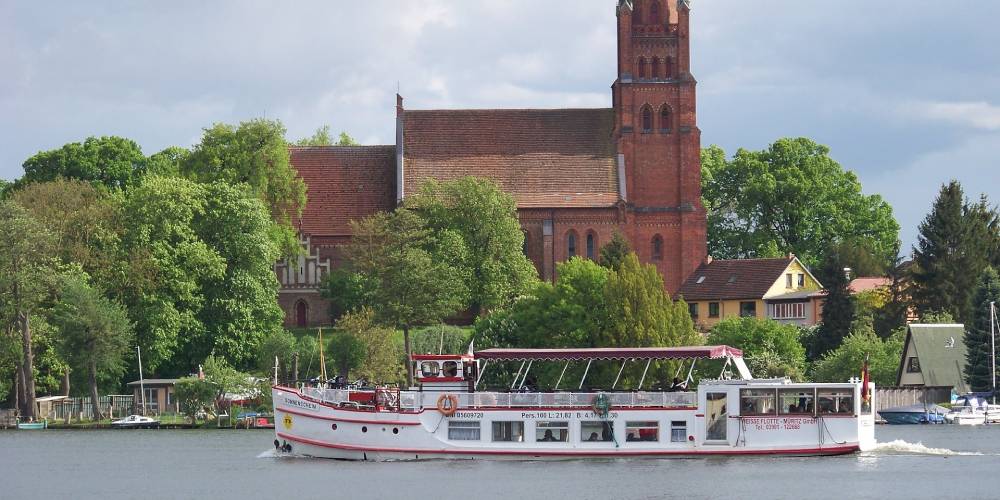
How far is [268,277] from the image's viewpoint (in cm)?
11869

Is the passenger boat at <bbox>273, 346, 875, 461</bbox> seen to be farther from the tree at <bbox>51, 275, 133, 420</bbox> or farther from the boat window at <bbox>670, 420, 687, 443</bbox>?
the tree at <bbox>51, 275, 133, 420</bbox>

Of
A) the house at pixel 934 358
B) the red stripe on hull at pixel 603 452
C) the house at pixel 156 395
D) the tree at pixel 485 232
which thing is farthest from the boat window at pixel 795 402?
the tree at pixel 485 232

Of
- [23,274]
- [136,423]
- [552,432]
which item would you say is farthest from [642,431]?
[23,274]

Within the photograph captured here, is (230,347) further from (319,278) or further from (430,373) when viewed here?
(430,373)

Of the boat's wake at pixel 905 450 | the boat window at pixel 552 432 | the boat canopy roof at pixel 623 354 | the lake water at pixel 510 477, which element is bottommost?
the lake water at pixel 510 477

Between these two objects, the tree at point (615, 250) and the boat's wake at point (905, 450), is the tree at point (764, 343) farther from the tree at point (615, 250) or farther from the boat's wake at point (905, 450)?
the boat's wake at point (905, 450)

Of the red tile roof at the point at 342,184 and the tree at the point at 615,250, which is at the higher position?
the red tile roof at the point at 342,184

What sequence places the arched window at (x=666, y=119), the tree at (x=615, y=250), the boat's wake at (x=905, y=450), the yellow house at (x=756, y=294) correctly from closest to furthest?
1. the boat's wake at (x=905, y=450)
2. the tree at (x=615, y=250)
3. the yellow house at (x=756, y=294)
4. the arched window at (x=666, y=119)

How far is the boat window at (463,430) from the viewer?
7506cm

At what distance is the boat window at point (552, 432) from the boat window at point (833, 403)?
9.18 meters

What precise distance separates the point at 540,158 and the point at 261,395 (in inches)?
1303

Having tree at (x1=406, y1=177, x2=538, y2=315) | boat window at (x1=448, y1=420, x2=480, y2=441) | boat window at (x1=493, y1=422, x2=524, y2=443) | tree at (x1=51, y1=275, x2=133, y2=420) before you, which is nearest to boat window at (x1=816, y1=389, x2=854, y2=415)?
boat window at (x1=493, y1=422, x2=524, y2=443)

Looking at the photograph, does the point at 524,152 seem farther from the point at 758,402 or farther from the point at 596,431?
the point at 758,402

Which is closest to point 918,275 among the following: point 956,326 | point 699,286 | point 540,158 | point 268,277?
point 956,326
